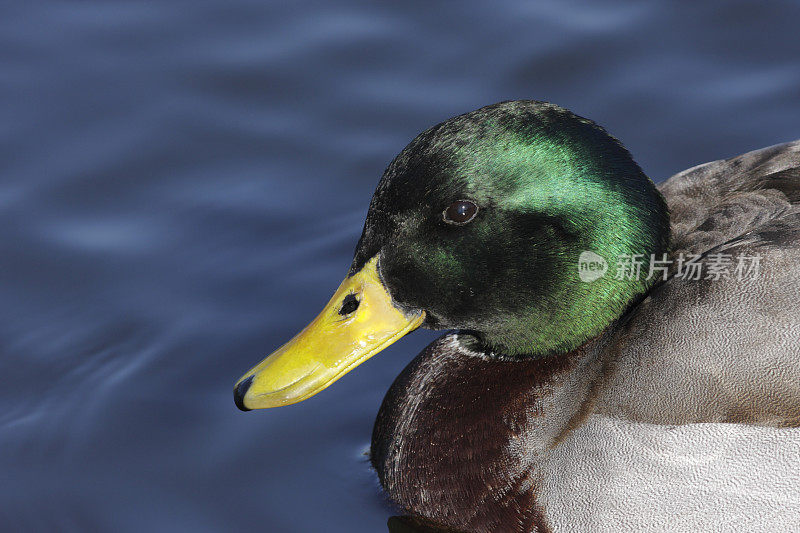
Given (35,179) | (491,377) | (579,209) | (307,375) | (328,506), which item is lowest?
(328,506)

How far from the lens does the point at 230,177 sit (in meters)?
6.53

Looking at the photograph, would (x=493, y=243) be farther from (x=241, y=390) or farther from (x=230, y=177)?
(x=230, y=177)

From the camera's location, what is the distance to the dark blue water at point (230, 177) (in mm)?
5051

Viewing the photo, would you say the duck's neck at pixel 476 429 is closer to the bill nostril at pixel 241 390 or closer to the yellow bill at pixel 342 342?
the yellow bill at pixel 342 342

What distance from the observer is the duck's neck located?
432 cm

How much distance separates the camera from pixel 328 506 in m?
4.84

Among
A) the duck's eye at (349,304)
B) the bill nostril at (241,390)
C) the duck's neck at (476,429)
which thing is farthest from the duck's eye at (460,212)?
the bill nostril at (241,390)

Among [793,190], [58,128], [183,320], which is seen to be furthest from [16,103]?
[793,190]

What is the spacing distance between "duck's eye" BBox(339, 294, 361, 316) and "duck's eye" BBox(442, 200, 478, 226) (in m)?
0.47

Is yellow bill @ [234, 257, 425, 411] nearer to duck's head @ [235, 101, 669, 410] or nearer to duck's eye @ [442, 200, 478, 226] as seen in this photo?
duck's head @ [235, 101, 669, 410]

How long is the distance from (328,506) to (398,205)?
1356 millimetres

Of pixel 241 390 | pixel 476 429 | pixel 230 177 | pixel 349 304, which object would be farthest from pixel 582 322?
pixel 230 177

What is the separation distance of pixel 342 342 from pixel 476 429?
619mm

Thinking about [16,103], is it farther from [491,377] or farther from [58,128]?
[491,377]
